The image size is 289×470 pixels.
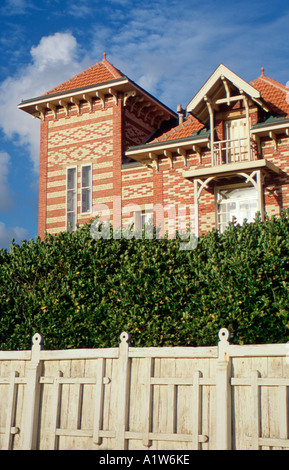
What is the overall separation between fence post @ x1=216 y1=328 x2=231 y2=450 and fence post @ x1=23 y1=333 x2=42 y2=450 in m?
3.76

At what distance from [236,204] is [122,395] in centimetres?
1252

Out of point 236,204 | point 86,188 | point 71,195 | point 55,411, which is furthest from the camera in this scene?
point 71,195

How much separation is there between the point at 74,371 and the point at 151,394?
179 centimetres

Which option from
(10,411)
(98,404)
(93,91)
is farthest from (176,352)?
(93,91)

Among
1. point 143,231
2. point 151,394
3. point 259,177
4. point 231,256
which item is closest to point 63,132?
point 259,177

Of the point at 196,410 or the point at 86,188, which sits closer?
the point at 196,410

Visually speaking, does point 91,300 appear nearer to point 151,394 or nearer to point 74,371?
point 74,371

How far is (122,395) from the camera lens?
10586 mm

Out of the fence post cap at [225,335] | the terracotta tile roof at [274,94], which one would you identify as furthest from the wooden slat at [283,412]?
the terracotta tile roof at [274,94]

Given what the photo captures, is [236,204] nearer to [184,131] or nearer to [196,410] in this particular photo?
[184,131]

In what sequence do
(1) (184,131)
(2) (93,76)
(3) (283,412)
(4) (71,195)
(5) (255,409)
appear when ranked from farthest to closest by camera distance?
(2) (93,76), (4) (71,195), (1) (184,131), (5) (255,409), (3) (283,412)

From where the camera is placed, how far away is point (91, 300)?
1337 centimetres

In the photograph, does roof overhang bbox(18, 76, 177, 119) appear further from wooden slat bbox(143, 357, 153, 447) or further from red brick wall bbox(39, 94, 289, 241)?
wooden slat bbox(143, 357, 153, 447)

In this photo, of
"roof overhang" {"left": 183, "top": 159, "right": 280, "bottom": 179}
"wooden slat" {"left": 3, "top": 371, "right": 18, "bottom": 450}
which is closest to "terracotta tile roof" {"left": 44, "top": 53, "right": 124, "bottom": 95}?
"roof overhang" {"left": 183, "top": 159, "right": 280, "bottom": 179}
